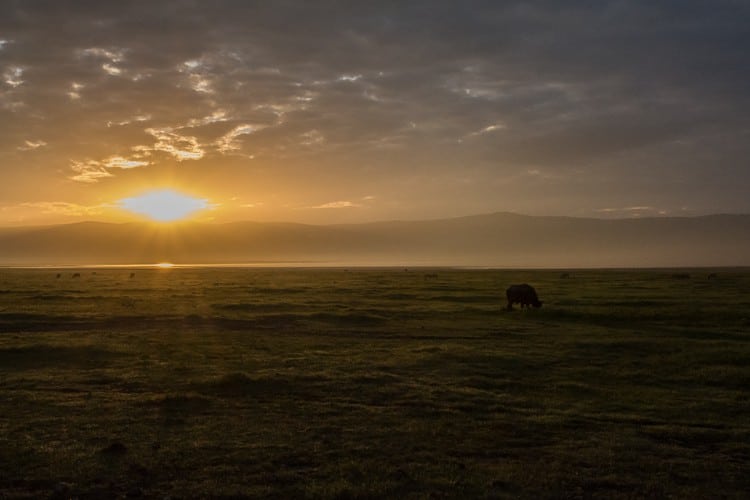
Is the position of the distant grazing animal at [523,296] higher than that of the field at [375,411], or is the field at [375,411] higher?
the distant grazing animal at [523,296]

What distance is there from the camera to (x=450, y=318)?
32.7 metres

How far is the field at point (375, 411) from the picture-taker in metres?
9.57

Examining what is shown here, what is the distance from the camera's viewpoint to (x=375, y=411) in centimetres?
1358

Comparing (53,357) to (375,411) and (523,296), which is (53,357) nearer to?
(375,411)

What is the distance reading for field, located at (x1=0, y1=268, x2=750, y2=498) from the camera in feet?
31.4

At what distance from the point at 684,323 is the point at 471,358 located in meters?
15.2

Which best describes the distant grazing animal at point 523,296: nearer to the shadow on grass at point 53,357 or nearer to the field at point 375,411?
the field at point 375,411

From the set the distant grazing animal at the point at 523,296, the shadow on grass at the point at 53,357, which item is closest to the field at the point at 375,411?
the shadow on grass at the point at 53,357

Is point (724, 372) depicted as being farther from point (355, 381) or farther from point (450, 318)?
point (450, 318)

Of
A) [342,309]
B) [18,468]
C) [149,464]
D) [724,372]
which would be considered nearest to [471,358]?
[724,372]

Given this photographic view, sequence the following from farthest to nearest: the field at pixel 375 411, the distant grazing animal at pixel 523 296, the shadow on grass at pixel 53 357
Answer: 1. the distant grazing animal at pixel 523 296
2. the shadow on grass at pixel 53 357
3. the field at pixel 375 411

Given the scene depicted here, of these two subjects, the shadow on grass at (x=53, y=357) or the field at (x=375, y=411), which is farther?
the shadow on grass at (x=53, y=357)

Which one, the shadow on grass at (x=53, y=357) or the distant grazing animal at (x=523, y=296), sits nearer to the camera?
the shadow on grass at (x=53, y=357)

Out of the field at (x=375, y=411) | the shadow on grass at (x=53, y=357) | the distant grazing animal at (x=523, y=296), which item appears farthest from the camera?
the distant grazing animal at (x=523, y=296)
